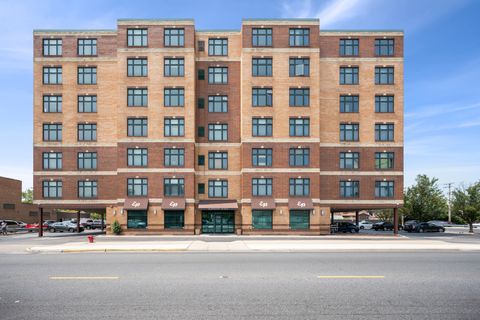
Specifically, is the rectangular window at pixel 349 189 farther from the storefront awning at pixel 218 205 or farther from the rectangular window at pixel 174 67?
the rectangular window at pixel 174 67

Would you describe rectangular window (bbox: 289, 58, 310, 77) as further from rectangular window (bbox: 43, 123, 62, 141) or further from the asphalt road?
the asphalt road

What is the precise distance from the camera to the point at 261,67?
43906 mm

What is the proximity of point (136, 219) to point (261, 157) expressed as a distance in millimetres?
14507

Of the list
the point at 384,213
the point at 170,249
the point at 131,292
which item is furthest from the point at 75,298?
the point at 384,213

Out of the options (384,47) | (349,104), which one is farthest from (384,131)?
(384,47)

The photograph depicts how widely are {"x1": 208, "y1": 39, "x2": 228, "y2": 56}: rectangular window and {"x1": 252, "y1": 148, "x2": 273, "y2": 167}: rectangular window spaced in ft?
37.5

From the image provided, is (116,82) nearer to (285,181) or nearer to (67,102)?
(67,102)

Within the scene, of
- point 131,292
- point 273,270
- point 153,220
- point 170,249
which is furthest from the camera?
point 153,220

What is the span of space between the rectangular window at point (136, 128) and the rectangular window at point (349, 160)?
831 inches

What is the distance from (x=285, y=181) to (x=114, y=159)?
60.4ft

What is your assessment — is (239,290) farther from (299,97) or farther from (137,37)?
(137,37)

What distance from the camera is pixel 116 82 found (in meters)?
45.1

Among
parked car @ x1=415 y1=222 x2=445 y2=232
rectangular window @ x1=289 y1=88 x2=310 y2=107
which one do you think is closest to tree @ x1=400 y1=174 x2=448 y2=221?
parked car @ x1=415 y1=222 x2=445 y2=232

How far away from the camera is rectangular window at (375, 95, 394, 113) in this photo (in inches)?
1777
